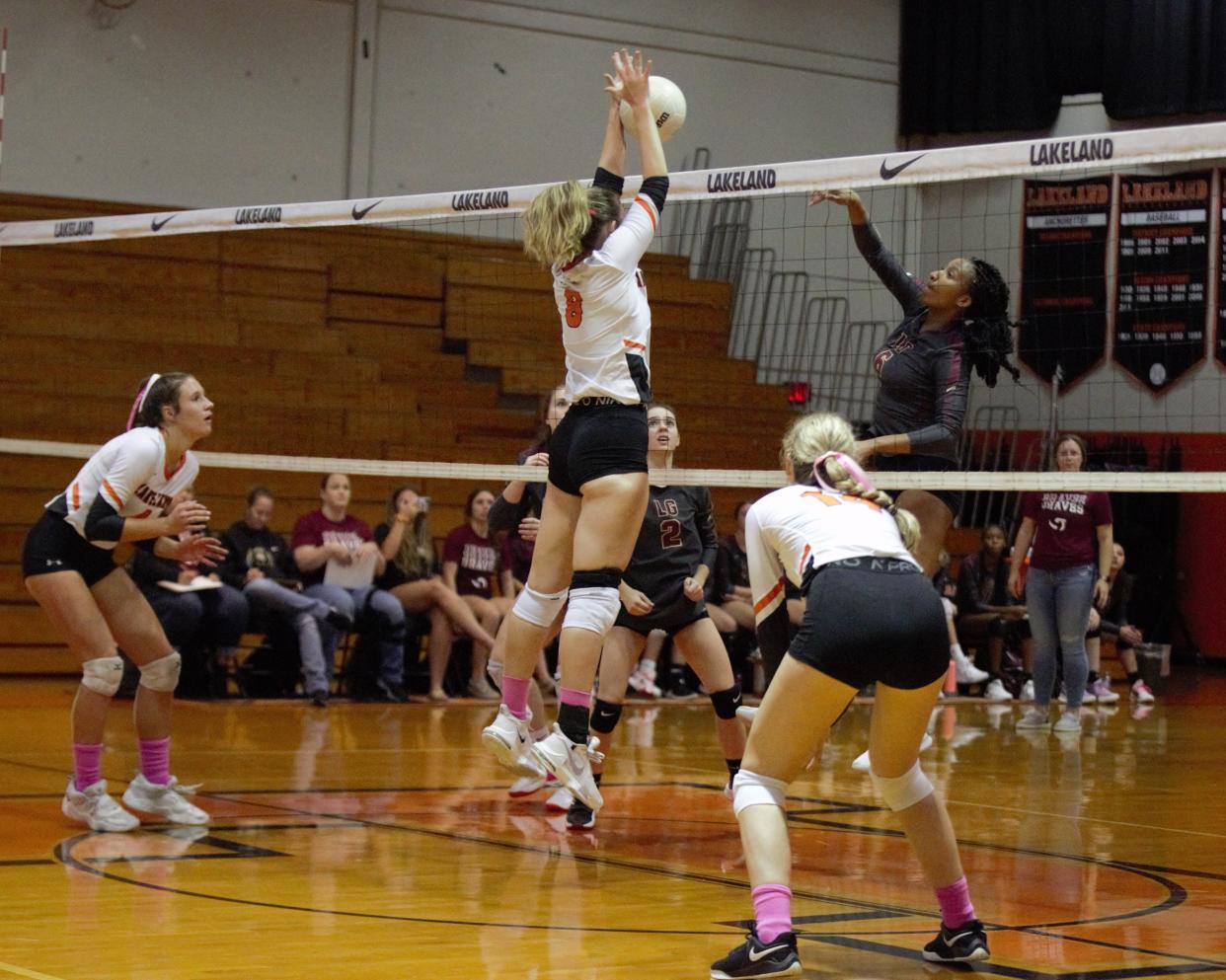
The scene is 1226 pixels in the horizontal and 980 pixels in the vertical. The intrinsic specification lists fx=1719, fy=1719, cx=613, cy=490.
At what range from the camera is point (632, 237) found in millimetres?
5707

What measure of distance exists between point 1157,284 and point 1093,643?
5081mm

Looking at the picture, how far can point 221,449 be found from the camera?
1438 centimetres

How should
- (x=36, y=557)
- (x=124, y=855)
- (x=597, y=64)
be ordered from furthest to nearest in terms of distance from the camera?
(x=597, y=64), (x=36, y=557), (x=124, y=855)

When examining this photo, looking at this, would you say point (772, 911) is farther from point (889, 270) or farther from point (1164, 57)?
point (1164, 57)

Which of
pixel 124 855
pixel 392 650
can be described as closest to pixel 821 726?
pixel 124 855

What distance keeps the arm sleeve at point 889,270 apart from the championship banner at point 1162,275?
37.6 ft

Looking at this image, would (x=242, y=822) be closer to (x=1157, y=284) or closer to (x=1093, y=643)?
(x=1093, y=643)

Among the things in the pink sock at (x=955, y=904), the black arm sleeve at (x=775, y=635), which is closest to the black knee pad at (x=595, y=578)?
the black arm sleeve at (x=775, y=635)

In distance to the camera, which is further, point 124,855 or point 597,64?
point 597,64

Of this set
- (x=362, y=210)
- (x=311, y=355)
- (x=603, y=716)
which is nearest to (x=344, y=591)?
(x=311, y=355)

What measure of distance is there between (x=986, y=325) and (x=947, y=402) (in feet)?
1.27

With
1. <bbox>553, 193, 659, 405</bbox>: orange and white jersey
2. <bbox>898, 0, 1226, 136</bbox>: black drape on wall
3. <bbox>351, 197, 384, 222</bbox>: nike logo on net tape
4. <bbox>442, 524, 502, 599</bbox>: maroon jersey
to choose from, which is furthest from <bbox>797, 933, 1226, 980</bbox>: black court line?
<bbox>898, 0, 1226, 136</bbox>: black drape on wall

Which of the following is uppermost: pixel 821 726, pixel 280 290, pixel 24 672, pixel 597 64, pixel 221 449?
pixel 597 64

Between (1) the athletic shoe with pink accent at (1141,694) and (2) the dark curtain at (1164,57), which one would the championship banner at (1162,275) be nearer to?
(2) the dark curtain at (1164,57)
